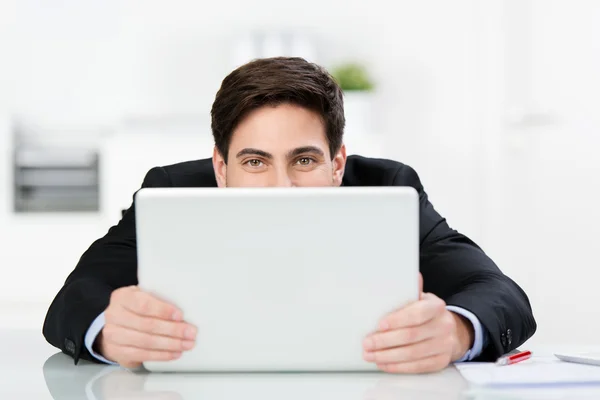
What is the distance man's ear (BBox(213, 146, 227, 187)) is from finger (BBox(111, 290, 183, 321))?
822 millimetres

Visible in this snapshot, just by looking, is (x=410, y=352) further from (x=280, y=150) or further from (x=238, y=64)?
(x=238, y=64)

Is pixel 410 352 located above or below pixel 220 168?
A: below

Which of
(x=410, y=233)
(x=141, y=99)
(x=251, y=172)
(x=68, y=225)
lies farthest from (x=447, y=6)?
(x=410, y=233)

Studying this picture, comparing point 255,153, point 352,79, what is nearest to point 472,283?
point 255,153

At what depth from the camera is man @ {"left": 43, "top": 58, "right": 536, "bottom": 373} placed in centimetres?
111

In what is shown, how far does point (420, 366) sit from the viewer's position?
1.13 m

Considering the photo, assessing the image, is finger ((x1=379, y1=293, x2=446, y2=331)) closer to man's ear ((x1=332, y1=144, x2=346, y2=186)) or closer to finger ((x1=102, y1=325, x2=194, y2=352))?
finger ((x1=102, y1=325, x2=194, y2=352))

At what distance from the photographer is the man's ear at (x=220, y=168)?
193 centimetres

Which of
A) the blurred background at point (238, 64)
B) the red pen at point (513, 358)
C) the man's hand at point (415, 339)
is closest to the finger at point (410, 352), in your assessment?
the man's hand at point (415, 339)

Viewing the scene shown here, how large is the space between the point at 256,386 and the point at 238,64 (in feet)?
10.7

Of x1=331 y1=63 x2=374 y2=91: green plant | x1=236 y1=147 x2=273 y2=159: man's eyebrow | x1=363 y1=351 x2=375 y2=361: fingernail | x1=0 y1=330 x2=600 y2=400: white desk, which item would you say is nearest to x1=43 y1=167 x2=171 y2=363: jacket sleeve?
x1=0 y1=330 x2=600 y2=400: white desk

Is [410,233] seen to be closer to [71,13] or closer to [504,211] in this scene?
[504,211]

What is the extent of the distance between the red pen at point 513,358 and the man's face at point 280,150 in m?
0.63

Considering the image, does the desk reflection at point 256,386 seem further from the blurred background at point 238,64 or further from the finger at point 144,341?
the blurred background at point 238,64
